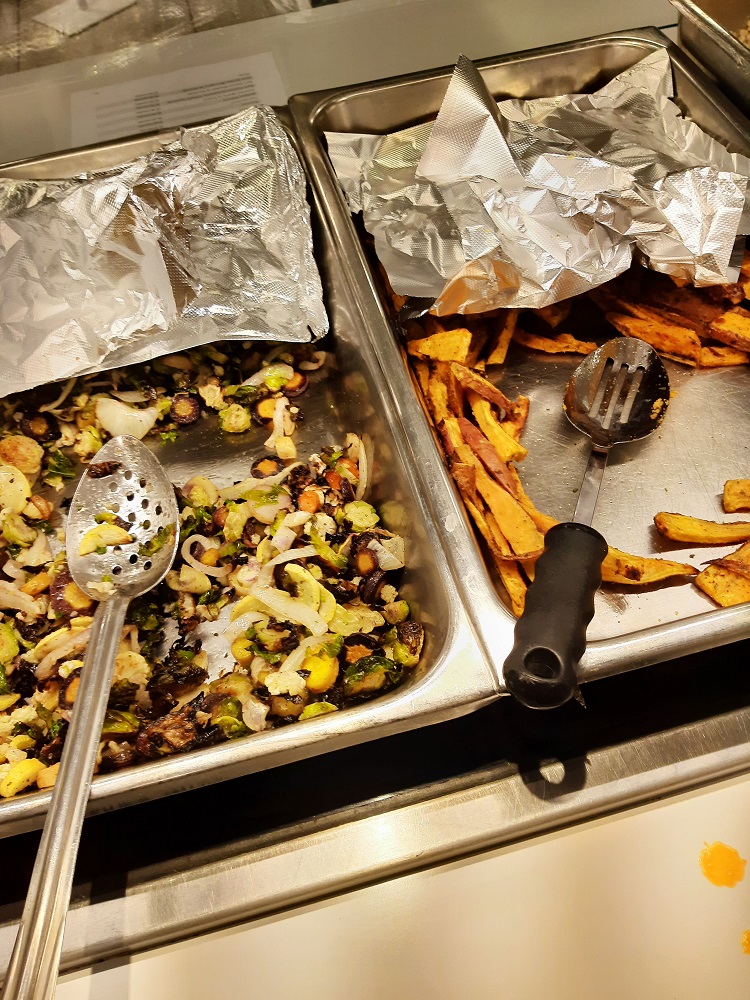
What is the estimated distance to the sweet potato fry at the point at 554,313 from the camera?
1427 mm

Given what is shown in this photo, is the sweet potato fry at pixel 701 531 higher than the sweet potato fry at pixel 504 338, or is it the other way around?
the sweet potato fry at pixel 504 338

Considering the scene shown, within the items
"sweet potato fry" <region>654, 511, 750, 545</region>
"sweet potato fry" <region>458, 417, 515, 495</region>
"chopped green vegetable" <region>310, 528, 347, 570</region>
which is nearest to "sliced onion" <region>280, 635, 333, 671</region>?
"chopped green vegetable" <region>310, 528, 347, 570</region>

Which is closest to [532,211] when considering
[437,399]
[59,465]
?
[437,399]

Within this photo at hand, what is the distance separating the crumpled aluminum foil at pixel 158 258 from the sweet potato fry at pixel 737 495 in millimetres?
812

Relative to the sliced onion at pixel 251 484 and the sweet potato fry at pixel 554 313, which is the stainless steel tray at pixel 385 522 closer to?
the sliced onion at pixel 251 484

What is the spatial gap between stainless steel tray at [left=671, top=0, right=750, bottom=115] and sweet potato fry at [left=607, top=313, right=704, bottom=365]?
585mm

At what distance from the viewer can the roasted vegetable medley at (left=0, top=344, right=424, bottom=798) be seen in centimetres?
97

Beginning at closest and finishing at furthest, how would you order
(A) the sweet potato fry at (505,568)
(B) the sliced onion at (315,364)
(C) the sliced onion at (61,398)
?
(A) the sweet potato fry at (505,568), (C) the sliced onion at (61,398), (B) the sliced onion at (315,364)

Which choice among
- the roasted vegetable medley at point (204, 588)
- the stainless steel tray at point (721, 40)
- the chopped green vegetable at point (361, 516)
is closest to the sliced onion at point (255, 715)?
the roasted vegetable medley at point (204, 588)

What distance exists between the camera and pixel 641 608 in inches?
42.9

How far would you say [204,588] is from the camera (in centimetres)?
115

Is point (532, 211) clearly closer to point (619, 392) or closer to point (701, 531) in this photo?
point (619, 392)

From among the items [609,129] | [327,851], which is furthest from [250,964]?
[609,129]

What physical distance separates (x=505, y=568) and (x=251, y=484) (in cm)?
50
